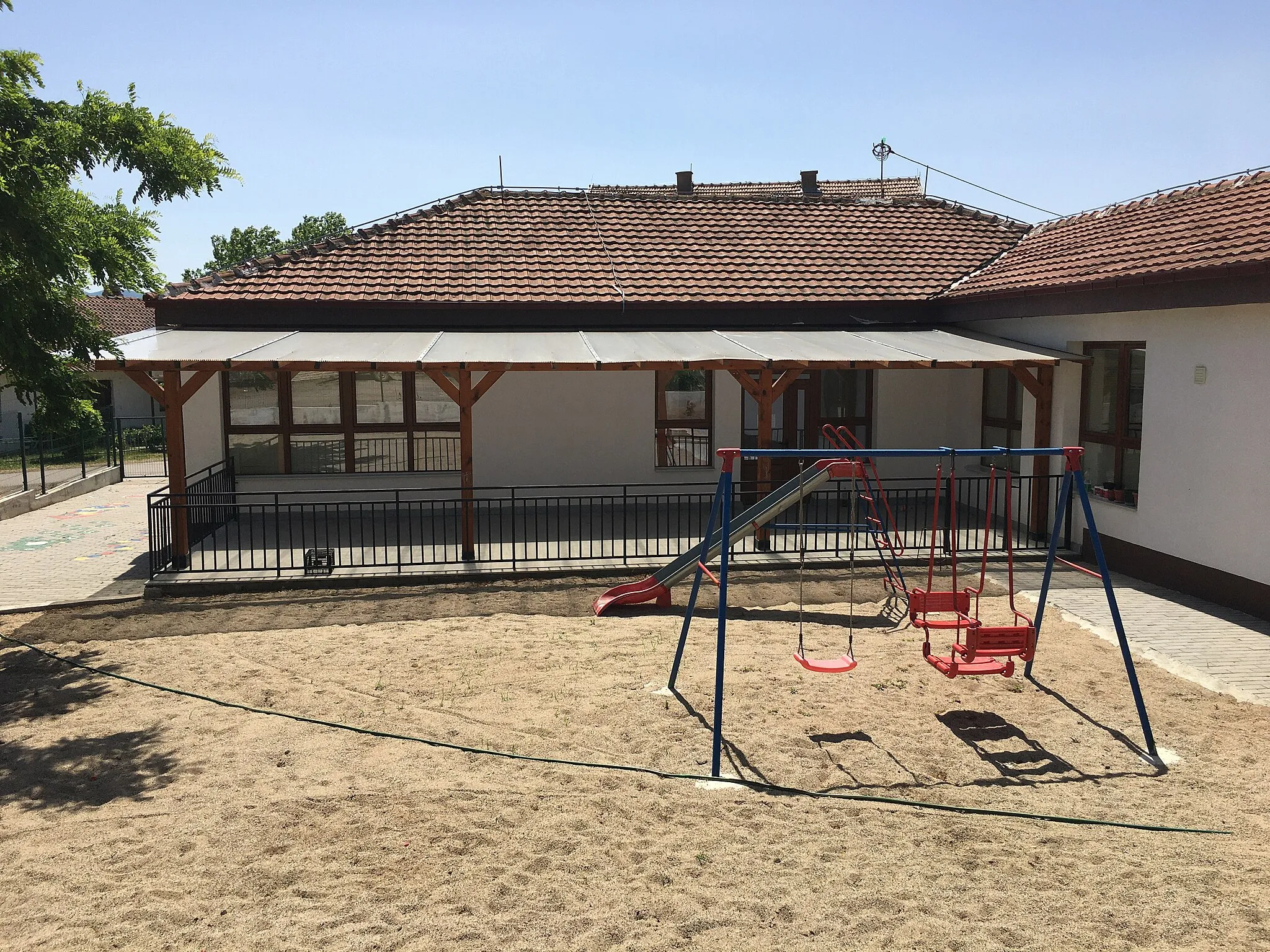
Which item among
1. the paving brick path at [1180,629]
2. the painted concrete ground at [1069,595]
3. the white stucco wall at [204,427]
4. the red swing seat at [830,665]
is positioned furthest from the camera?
the white stucco wall at [204,427]

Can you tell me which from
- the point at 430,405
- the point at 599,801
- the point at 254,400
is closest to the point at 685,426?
the point at 430,405

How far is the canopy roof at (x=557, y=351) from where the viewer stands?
1087 cm

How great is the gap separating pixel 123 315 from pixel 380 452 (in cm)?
2818

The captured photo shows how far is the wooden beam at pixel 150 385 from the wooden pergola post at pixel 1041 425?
10.2m

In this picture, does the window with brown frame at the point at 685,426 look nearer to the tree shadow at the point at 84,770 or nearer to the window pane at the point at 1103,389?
the window pane at the point at 1103,389

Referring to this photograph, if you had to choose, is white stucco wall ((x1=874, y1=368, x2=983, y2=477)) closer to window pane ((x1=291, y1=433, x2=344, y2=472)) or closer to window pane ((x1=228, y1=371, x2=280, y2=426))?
window pane ((x1=291, y1=433, x2=344, y2=472))

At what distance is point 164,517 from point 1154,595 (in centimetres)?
1101

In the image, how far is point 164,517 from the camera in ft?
36.2

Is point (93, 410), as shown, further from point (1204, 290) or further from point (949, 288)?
point (949, 288)

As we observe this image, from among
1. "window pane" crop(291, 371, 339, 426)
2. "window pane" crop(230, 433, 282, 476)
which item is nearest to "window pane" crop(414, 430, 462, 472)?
"window pane" crop(291, 371, 339, 426)

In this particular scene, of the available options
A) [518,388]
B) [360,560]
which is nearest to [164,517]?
[360,560]

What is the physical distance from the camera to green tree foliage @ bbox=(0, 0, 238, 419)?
7211mm

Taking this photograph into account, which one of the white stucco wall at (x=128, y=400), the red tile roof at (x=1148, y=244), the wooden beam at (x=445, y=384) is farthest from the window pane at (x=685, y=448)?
the white stucco wall at (x=128, y=400)

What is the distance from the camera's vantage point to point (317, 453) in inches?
567
